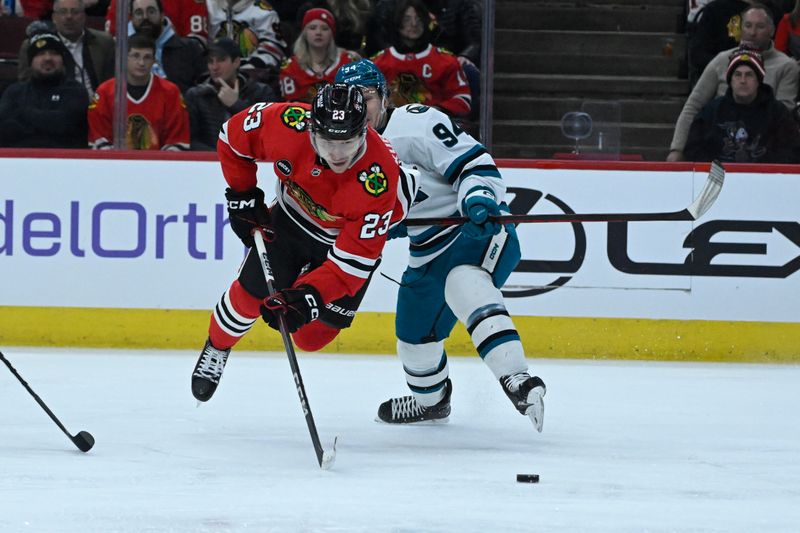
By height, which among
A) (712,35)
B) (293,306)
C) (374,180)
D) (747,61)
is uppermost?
(712,35)

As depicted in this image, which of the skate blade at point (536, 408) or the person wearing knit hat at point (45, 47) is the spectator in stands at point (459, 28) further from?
the skate blade at point (536, 408)

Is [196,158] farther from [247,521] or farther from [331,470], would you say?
[247,521]

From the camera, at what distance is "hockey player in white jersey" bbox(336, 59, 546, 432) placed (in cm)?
356

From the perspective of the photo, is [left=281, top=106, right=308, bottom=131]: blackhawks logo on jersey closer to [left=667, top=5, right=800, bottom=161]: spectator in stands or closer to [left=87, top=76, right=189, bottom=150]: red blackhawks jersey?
[left=87, top=76, right=189, bottom=150]: red blackhawks jersey

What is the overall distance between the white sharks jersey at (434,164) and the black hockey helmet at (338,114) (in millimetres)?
559

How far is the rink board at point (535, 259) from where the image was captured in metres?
5.48

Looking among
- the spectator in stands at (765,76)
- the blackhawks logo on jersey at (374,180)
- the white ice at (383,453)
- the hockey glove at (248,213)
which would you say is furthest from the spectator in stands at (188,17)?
the blackhawks logo on jersey at (374,180)

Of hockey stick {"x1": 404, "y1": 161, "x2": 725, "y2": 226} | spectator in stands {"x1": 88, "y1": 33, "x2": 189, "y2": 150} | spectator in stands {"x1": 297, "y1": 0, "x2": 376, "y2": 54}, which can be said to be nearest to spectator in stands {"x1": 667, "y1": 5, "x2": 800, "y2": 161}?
spectator in stands {"x1": 297, "y1": 0, "x2": 376, "y2": 54}

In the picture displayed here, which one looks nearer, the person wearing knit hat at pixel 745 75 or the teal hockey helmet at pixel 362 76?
the teal hockey helmet at pixel 362 76

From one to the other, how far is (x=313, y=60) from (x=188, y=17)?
573 mm

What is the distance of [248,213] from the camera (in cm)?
364

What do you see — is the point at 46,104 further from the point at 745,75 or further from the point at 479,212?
the point at 745,75

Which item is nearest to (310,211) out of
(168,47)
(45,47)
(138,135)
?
(138,135)

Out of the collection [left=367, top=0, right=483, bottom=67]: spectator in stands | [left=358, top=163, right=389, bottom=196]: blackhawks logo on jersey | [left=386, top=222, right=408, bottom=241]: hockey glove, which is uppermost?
[left=367, top=0, right=483, bottom=67]: spectator in stands
